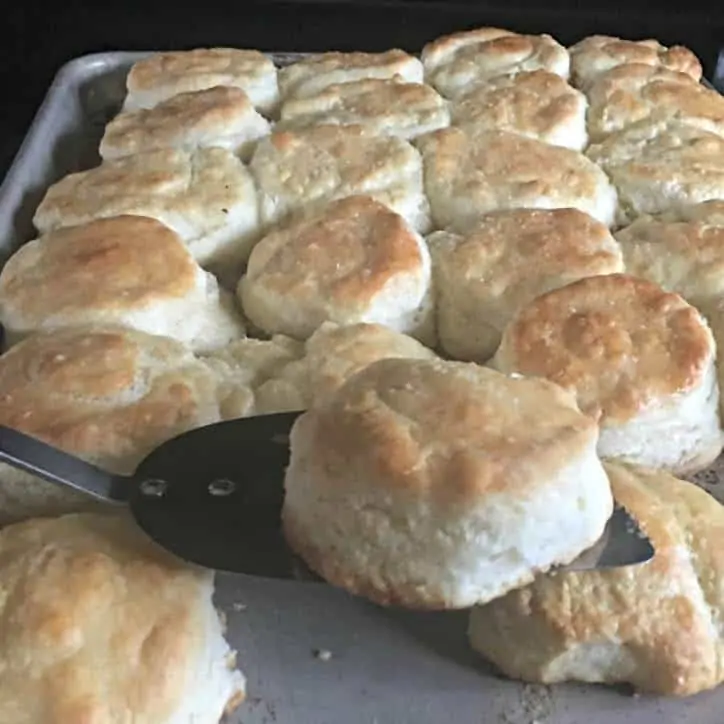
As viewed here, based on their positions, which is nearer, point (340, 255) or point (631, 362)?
point (631, 362)

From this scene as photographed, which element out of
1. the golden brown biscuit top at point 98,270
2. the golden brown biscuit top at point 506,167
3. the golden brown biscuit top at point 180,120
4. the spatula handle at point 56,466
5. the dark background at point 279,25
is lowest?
the dark background at point 279,25

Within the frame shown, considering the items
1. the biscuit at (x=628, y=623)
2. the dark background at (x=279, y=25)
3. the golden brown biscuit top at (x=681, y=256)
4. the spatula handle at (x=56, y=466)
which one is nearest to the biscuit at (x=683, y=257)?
the golden brown biscuit top at (x=681, y=256)

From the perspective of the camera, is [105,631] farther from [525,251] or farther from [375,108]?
[375,108]

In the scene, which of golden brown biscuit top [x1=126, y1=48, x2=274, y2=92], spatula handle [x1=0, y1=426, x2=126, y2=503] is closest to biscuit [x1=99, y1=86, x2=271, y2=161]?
golden brown biscuit top [x1=126, y1=48, x2=274, y2=92]

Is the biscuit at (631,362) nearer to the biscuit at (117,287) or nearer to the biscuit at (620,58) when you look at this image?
the biscuit at (117,287)

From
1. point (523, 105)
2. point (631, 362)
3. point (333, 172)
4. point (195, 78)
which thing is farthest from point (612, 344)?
point (195, 78)

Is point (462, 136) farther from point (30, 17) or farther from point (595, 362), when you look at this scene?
point (30, 17)
